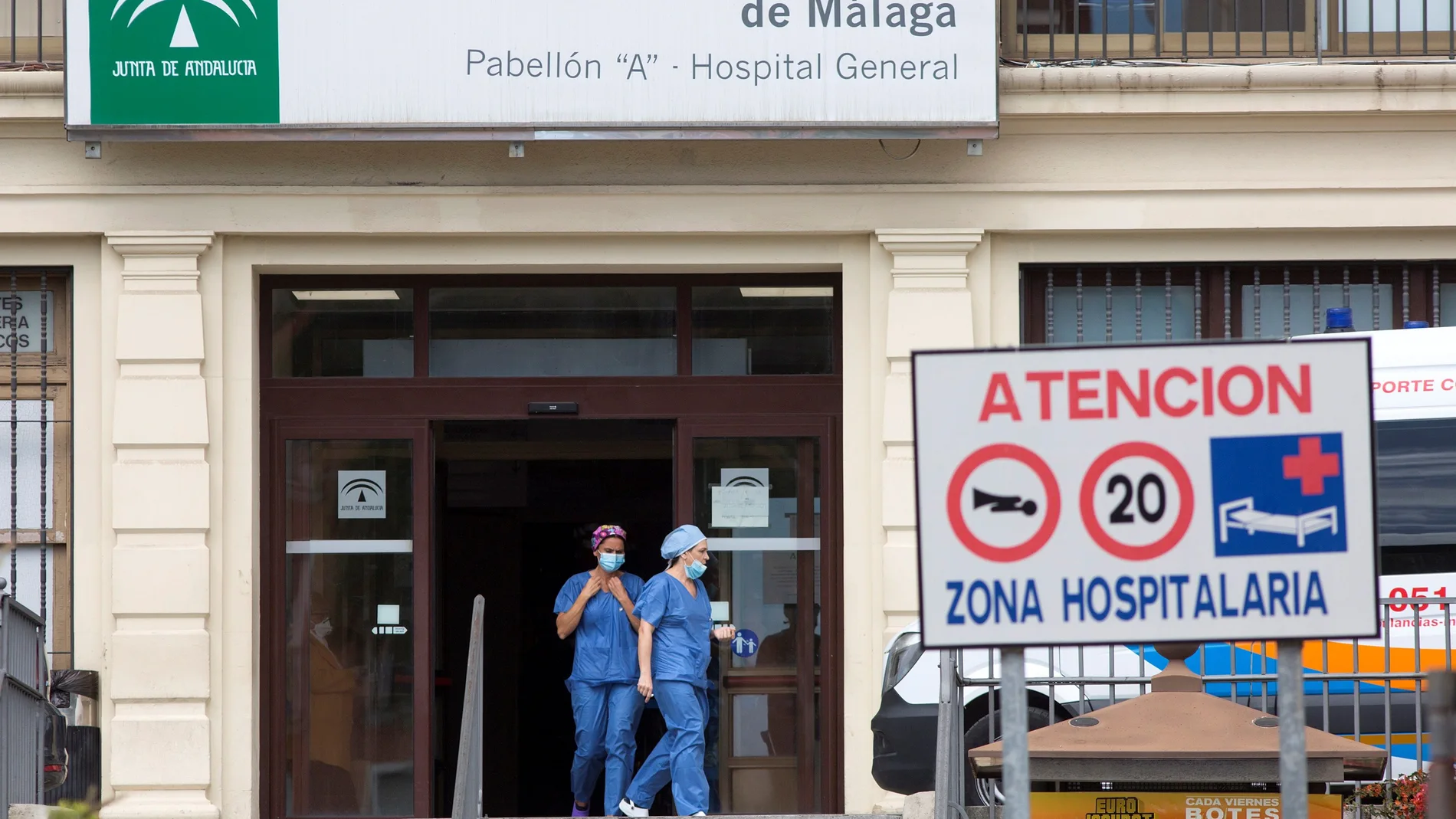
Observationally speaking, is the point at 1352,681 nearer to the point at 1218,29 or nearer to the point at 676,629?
the point at 676,629

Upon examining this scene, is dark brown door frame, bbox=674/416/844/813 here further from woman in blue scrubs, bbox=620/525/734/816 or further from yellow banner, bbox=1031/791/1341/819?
yellow banner, bbox=1031/791/1341/819

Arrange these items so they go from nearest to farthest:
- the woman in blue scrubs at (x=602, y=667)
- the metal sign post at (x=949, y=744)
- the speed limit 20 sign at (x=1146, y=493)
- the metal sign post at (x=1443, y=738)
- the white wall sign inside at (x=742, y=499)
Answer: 1. the metal sign post at (x=1443, y=738)
2. the speed limit 20 sign at (x=1146, y=493)
3. the metal sign post at (x=949, y=744)
4. the woman in blue scrubs at (x=602, y=667)
5. the white wall sign inside at (x=742, y=499)

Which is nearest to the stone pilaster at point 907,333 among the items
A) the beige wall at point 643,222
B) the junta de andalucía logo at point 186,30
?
the beige wall at point 643,222

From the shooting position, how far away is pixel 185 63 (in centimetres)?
997

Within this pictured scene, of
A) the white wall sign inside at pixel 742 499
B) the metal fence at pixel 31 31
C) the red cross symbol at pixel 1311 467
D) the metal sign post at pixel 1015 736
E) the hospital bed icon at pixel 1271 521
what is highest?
the metal fence at pixel 31 31

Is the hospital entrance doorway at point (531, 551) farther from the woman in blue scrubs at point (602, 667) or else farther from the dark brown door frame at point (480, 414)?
the woman in blue scrubs at point (602, 667)

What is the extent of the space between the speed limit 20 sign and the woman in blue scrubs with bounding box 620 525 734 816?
5884 mm

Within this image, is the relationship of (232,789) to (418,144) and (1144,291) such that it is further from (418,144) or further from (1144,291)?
(1144,291)

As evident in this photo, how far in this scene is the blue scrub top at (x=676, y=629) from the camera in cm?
949

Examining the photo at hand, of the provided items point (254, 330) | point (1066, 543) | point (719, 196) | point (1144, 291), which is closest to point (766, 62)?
point (719, 196)

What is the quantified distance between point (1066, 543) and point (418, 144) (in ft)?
24.0

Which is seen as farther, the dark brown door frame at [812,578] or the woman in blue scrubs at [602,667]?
the dark brown door frame at [812,578]

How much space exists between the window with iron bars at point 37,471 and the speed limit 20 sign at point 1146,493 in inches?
317

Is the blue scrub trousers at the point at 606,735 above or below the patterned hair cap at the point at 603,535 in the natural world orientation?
below
